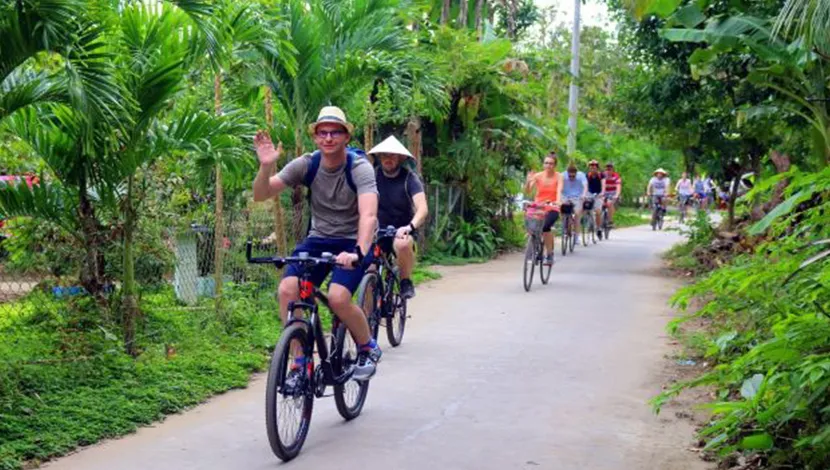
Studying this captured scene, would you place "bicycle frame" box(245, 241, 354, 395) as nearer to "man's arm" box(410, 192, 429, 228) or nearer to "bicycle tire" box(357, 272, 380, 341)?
"bicycle tire" box(357, 272, 380, 341)

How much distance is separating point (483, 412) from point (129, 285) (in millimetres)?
3178

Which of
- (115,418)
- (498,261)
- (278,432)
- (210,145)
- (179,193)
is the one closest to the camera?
(278,432)

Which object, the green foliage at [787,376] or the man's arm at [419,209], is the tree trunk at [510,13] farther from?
the green foliage at [787,376]

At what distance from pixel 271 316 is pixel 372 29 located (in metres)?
3.83

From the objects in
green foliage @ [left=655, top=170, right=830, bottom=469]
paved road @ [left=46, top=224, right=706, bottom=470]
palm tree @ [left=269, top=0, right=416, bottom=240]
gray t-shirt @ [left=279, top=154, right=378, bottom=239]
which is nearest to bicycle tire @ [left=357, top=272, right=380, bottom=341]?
paved road @ [left=46, top=224, right=706, bottom=470]

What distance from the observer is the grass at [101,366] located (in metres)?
6.52

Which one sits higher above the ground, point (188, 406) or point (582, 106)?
point (582, 106)

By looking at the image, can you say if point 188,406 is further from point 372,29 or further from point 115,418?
point 372,29

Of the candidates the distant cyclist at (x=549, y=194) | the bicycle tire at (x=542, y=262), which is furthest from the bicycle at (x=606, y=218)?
the bicycle tire at (x=542, y=262)

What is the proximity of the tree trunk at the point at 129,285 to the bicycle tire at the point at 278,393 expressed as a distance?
2.72 meters

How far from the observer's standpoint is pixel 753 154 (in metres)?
19.9

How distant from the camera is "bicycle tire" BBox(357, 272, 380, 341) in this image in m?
8.68

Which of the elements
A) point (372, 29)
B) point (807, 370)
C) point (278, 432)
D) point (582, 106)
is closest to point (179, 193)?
point (372, 29)

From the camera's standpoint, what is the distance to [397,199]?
9742 mm
